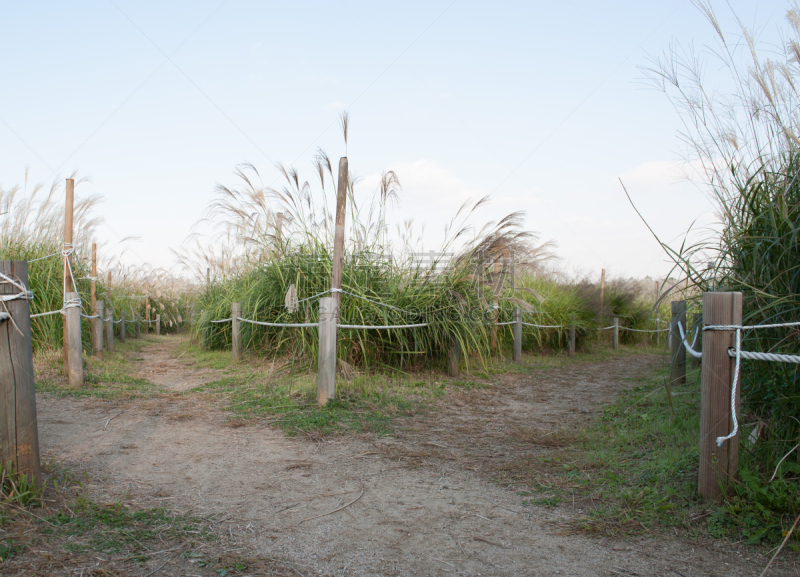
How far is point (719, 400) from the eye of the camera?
6.97ft

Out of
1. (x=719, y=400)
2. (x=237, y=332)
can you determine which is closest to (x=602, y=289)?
(x=237, y=332)

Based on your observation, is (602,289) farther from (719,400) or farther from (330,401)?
(719,400)

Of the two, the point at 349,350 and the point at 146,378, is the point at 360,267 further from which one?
the point at 146,378

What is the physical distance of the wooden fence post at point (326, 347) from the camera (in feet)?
13.7

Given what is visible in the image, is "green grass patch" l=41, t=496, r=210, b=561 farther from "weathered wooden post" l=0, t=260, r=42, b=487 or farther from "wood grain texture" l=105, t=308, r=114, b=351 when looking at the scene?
"wood grain texture" l=105, t=308, r=114, b=351

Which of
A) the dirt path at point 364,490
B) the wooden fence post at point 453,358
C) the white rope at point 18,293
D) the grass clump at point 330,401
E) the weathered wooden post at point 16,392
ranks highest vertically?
the white rope at point 18,293

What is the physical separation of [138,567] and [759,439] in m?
2.56

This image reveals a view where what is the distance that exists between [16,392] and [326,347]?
2.24 meters

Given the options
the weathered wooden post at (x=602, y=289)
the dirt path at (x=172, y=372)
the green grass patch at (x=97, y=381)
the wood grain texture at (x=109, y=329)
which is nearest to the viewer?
the green grass patch at (x=97, y=381)

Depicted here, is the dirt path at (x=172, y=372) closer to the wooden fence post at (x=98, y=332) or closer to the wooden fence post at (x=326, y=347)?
the wooden fence post at (x=98, y=332)

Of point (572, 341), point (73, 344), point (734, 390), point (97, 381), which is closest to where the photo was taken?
point (734, 390)

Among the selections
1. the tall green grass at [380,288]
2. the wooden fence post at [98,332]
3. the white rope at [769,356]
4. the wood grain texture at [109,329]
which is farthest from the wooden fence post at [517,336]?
the wood grain texture at [109,329]

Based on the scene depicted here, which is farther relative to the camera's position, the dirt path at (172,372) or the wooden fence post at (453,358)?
the wooden fence post at (453,358)

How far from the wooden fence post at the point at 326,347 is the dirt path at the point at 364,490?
2.30 feet
